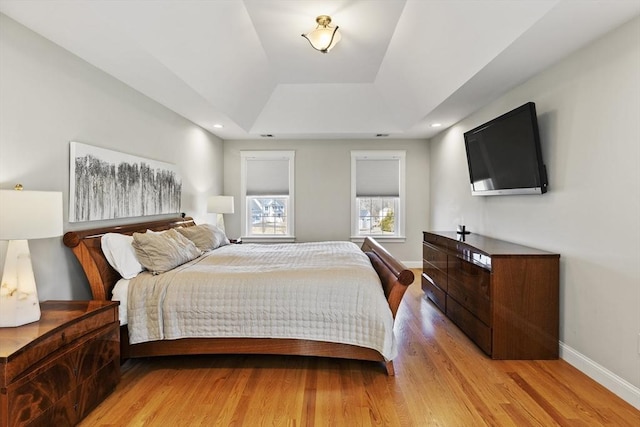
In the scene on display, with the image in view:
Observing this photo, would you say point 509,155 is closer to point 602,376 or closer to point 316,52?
point 602,376

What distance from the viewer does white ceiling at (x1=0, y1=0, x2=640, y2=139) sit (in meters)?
2.07

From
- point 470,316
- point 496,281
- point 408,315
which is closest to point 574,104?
point 496,281

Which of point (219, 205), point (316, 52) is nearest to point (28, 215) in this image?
point (316, 52)

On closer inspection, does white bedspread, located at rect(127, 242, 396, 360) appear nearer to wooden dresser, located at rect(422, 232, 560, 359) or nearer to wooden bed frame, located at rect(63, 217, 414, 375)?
wooden bed frame, located at rect(63, 217, 414, 375)

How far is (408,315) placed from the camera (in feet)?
12.0

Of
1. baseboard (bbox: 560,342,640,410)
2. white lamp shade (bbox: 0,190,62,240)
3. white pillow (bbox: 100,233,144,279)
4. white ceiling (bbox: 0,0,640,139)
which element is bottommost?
baseboard (bbox: 560,342,640,410)

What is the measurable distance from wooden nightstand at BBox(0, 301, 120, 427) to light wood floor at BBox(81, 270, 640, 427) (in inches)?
7.5

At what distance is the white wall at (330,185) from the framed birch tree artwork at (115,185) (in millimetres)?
2041

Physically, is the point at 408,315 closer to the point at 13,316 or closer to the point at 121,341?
the point at 121,341

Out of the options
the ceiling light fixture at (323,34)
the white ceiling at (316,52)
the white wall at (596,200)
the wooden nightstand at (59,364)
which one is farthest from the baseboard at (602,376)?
the wooden nightstand at (59,364)

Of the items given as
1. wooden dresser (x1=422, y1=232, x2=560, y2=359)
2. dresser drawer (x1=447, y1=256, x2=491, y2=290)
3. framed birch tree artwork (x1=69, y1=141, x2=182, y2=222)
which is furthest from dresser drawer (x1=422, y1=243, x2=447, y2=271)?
framed birch tree artwork (x1=69, y1=141, x2=182, y2=222)

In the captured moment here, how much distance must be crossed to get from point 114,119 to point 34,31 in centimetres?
88

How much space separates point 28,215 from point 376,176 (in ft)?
16.3

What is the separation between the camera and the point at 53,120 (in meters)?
2.35
